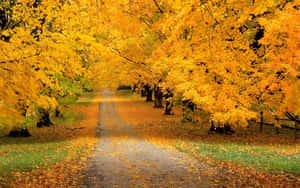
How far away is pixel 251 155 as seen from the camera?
42.2ft

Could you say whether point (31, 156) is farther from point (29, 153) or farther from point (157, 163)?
point (157, 163)

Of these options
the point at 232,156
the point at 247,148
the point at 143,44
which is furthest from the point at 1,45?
the point at 143,44

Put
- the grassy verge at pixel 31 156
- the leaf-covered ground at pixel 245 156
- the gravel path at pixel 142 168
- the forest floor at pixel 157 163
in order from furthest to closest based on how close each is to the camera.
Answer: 1. the grassy verge at pixel 31 156
2. the leaf-covered ground at pixel 245 156
3. the forest floor at pixel 157 163
4. the gravel path at pixel 142 168

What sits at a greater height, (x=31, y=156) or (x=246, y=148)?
(x=246, y=148)

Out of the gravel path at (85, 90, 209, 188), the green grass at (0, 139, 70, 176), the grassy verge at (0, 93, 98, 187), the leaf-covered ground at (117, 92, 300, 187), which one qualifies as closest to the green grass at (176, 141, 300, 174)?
the leaf-covered ground at (117, 92, 300, 187)

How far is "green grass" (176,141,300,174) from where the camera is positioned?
1065 centimetres

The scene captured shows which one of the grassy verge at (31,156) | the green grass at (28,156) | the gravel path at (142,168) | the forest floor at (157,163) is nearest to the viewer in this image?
the gravel path at (142,168)

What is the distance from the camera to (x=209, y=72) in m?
16.0

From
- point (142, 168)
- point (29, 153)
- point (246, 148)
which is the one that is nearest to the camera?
point (142, 168)

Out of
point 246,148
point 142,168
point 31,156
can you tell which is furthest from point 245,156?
point 31,156

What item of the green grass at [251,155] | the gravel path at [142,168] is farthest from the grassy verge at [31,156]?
the green grass at [251,155]

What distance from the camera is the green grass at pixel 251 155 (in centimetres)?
1065

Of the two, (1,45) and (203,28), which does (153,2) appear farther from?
(1,45)

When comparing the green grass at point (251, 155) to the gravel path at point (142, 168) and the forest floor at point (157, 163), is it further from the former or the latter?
the gravel path at point (142, 168)
